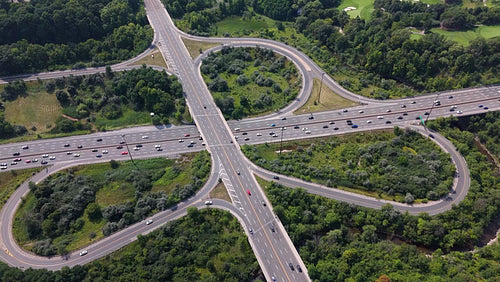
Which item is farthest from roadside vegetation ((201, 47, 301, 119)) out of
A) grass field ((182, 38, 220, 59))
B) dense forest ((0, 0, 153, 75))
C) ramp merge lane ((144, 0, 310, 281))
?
dense forest ((0, 0, 153, 75))

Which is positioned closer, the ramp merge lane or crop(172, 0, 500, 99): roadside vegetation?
the ramp merge lane

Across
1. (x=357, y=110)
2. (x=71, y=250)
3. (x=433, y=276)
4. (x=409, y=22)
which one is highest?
(x=409, y=22)

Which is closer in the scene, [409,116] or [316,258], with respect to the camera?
[316,258]

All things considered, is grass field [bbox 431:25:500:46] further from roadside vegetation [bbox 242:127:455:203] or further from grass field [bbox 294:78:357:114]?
roadside vegetation [bbox 242:127:455:203]

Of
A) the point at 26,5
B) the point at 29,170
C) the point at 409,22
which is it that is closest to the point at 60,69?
the point at 26,5

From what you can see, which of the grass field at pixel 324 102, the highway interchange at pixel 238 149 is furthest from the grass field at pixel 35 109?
the grass field at pixel 324 102

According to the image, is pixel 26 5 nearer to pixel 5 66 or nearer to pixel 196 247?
pixel 5 66

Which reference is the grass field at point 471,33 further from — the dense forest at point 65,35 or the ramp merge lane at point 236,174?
the dense forest at point 65,35
